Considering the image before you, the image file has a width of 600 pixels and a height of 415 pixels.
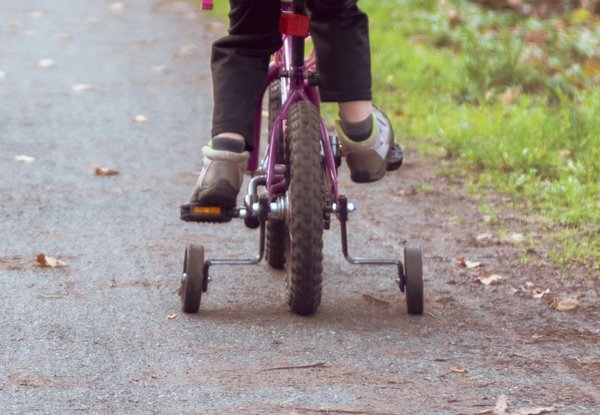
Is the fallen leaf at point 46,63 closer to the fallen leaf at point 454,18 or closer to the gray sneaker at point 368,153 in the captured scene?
the fallen leaf at point 454,18

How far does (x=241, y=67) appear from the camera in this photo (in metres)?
3.94

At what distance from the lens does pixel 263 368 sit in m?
3.46

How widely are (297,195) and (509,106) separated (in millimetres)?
3850

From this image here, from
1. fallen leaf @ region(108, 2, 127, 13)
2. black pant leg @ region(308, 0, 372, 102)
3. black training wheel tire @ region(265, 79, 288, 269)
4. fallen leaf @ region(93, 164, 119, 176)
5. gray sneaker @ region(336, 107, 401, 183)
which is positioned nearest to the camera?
black pant leg @ region(308, 0, 372, 102)

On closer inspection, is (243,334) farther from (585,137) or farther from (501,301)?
(585,137)

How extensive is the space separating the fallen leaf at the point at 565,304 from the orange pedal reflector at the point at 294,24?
3.95 feet

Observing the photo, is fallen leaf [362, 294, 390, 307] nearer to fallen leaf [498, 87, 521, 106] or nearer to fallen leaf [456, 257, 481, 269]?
fallen leaf [456, 257, 481, 269]

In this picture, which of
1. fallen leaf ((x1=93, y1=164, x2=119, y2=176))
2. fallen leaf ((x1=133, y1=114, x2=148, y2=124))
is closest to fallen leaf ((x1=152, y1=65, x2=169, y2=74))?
fallen leaf ((x1=133, y1=114, x2=148, y2=124))

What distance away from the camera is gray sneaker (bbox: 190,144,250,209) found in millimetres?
3947

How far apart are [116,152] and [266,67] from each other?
2932 mm

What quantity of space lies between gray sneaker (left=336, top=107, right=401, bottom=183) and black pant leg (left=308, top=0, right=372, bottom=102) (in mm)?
156

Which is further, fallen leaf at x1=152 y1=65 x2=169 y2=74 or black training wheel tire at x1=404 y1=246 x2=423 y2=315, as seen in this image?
fallen leaf at x1=152 y1=65 x2=169 y2=74

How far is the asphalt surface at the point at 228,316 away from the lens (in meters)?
3.25

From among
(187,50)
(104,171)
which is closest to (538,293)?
(104,171)
